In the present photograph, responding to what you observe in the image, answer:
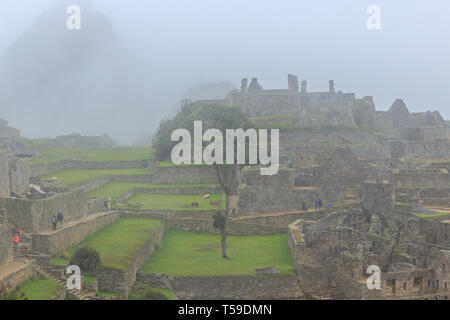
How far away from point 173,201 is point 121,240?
38.7ft

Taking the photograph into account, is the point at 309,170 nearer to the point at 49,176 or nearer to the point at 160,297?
the point at 49,176

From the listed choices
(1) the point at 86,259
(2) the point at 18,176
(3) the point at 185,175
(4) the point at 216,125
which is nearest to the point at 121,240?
(1) the point at 86,259

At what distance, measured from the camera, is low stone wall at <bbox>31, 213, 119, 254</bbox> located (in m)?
23.9

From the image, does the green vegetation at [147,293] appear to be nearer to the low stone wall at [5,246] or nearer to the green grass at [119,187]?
the low stone wall at [5,246]

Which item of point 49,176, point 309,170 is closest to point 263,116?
point 309,170

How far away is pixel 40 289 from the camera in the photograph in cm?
2006

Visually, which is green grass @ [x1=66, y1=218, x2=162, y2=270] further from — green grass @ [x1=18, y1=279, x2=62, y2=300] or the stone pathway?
green grass @ [x1=18, y1=279, x2=62, y2=300]

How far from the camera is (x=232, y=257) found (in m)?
28.7

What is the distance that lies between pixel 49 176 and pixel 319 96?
2490 centimetres

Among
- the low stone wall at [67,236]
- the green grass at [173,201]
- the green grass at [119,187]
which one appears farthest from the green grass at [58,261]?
the green grass at [119,187]

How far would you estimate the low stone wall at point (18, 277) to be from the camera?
19.1m

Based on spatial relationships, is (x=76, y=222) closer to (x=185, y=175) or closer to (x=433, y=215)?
(x=433, y=215)

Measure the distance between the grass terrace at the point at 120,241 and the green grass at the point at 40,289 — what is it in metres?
2.39
